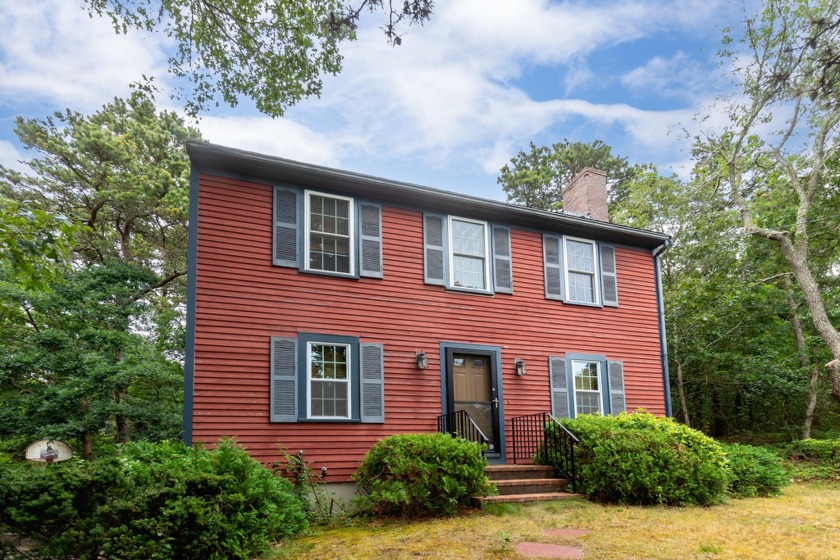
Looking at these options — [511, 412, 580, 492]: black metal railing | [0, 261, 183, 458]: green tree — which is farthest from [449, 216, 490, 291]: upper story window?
[0, 261, 183, 458]: green tree

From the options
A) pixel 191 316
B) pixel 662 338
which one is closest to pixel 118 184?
pixel 191 316

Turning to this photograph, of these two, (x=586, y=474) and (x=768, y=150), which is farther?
(x=768, y=150)

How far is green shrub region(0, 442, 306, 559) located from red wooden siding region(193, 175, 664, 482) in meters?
2.08

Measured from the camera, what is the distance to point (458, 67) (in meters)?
14.1

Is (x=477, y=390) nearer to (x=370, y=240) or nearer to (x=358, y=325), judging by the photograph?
(x=358, y=325)

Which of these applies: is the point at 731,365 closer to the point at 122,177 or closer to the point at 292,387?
the point at 292,387

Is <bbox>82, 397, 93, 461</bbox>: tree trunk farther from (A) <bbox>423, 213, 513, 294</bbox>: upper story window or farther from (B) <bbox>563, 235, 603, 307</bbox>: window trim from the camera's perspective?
(B) <bbox>563, 235, 603, 307</bbox>: window trim

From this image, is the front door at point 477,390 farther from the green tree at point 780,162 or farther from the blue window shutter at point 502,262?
the green tree at point 780,162

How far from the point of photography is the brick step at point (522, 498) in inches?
308

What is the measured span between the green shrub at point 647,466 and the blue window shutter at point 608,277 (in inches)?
139

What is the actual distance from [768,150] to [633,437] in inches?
510

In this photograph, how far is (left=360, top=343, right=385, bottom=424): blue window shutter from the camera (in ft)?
30.0

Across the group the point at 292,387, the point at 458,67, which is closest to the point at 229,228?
the point at 292,387

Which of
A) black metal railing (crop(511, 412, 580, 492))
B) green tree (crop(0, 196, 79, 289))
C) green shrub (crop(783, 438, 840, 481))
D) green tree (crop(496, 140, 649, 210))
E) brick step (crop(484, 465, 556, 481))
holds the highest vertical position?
green tree (crop(496, 140, 649, 210))
